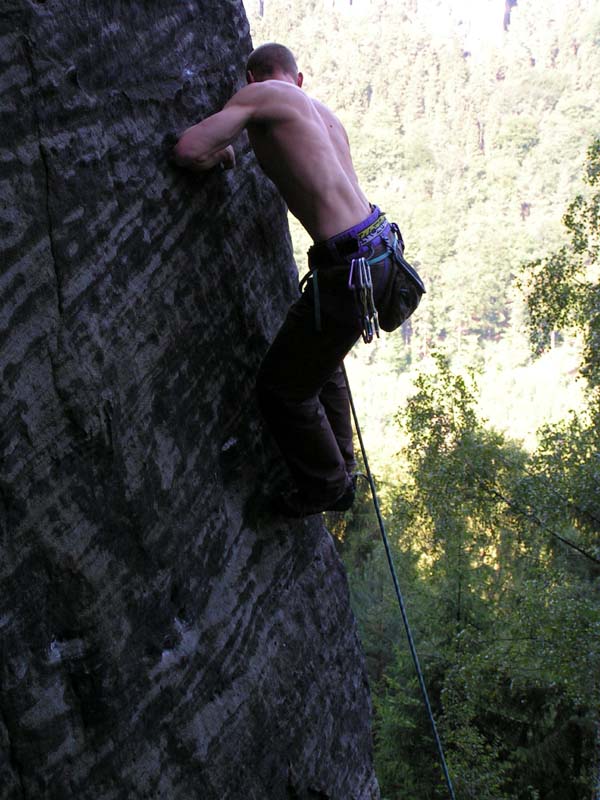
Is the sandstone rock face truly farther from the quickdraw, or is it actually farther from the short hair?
the quickdraw

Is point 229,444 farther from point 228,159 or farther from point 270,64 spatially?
point 270,64

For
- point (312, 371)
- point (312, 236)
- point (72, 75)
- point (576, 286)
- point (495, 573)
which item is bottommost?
point (495, 573)

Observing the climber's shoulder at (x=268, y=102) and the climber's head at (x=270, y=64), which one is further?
the climber's head at (x=270, y=64)

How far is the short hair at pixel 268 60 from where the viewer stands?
3.51 m

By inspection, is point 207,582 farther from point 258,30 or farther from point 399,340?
point 258,30

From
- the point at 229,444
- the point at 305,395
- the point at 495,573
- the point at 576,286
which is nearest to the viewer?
the point at 229,444

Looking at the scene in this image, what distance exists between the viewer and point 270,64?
3516 mm

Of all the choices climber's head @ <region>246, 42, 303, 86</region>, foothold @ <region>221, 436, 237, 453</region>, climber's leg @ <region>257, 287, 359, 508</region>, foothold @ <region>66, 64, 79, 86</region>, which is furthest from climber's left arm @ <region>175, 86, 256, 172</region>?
foothold @ <region>221, 436, 237, 453</region>

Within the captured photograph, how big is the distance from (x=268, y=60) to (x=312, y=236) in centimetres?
78

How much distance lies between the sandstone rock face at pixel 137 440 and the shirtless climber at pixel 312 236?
16 cm

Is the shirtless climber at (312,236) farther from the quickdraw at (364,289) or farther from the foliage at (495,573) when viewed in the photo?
the foliage at (495,573)

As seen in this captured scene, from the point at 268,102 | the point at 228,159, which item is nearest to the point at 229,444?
the point at 228,159

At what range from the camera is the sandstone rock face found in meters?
2.62

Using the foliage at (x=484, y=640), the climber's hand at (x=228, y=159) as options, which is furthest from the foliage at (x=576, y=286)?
the climber's hand at (x=228, y=159)
